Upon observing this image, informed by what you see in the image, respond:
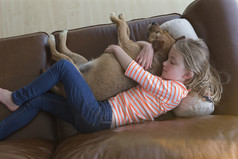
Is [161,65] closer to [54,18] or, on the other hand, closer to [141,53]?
[141,53]

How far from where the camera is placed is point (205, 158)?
3.38 ft

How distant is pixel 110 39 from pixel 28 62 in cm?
80

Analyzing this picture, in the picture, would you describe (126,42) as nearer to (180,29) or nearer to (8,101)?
(180,29)

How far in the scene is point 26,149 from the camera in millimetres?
1271

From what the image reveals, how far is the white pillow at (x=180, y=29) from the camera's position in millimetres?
1754

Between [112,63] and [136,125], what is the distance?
58cm

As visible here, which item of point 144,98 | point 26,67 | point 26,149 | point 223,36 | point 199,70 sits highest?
point 223,36

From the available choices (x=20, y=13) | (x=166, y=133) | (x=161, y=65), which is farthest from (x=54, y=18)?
(x=166, y=133)

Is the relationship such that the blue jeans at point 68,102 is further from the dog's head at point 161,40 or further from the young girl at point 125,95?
the dog's head at point 161,40

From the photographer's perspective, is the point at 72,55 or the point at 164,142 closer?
the point at 164,142

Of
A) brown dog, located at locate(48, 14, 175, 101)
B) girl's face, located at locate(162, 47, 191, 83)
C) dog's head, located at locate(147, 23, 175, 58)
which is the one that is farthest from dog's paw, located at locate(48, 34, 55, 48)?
girl's face, located at locate(162, 47, 191, 83)

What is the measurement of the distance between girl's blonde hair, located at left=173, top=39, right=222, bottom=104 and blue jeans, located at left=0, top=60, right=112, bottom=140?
720 millimetres

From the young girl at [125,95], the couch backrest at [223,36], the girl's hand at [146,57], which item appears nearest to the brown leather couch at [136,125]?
the couch backrest at [223,36]

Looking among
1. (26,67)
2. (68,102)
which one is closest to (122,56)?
(68,102)
